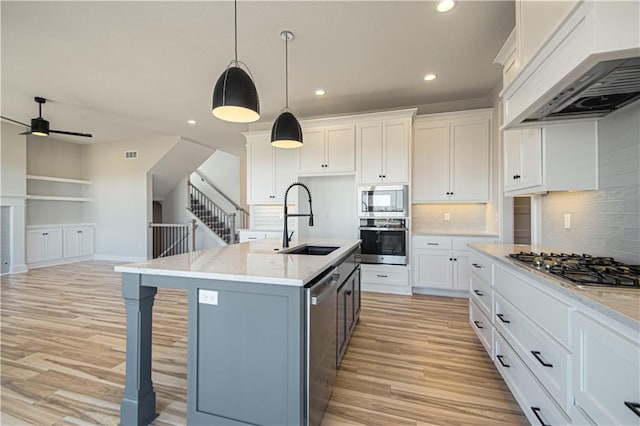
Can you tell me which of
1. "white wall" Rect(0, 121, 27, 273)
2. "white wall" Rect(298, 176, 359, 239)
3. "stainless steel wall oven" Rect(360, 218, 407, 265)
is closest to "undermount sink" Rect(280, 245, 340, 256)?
"stainless steel wall oven" Rect(360, 218, 407, 265)

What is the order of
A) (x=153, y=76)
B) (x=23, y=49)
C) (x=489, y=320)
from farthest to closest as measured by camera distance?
(x=153, y=76), (x=23, y=49), (x=489, y=320)

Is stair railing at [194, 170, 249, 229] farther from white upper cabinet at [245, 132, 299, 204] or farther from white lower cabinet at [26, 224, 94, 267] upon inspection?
white upper cabinet at [245, 132, 299, 204]

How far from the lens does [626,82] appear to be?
1.42 m

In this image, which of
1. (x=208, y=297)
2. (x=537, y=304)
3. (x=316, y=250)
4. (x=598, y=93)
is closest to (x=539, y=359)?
(x=537, y=304)

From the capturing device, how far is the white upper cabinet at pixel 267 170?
4.99m

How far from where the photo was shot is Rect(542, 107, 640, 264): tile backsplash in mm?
1689

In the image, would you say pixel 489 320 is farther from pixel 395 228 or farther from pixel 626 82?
pixel 395 228

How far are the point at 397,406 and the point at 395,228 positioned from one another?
2.71m

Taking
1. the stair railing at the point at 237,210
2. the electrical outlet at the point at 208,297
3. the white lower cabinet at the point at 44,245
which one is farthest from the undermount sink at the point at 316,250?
the stair railing at the point at 237,210

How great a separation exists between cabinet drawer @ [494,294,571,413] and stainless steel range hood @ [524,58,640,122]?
1.25 meters

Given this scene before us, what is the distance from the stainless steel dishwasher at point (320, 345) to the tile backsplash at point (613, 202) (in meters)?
1.79

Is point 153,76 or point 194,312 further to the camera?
point 153,76

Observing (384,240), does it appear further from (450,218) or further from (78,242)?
(78,242)

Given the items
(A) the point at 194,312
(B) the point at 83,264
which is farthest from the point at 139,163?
(A) the point at 194,312
